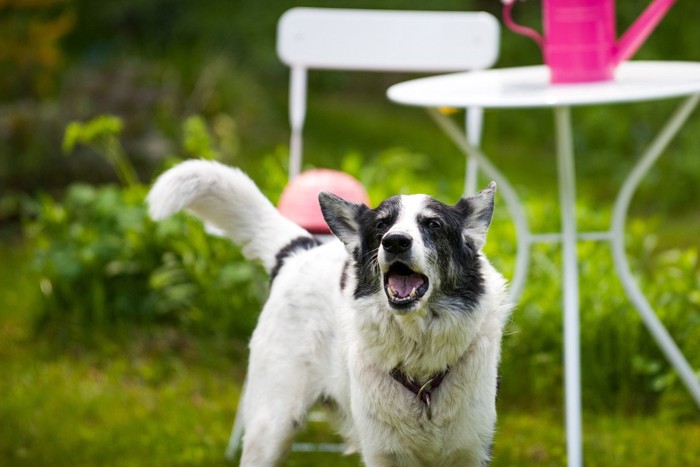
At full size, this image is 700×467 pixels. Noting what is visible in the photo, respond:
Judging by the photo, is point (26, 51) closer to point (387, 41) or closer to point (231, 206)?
point (387, 41)

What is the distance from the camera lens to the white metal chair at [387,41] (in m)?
4.55

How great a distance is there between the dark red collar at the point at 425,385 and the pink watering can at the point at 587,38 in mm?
1492

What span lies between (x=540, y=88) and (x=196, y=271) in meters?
2.10

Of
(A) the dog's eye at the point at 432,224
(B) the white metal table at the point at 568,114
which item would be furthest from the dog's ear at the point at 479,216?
(B) the white metal table at the point at 568,114

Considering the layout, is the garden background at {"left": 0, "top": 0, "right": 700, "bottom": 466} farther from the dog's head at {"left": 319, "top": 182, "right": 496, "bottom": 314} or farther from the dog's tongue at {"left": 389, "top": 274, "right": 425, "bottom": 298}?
the dog's tongue at {"left": 389, "top": 274, "right": 425, "bottom": 298}

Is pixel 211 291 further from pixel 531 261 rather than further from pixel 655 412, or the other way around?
pixel 655 412

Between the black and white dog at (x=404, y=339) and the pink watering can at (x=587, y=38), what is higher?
the pink watering can at (x=587, y=38)

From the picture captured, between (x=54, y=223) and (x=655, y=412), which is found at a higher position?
(x=54, y=223)

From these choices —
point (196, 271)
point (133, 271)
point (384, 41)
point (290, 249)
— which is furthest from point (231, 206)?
point (133, 271)

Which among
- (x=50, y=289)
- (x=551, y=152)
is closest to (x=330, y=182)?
(x=50, y=289)

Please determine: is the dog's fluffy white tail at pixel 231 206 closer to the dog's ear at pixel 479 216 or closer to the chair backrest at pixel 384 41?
the dog's ear at pixel 479 216

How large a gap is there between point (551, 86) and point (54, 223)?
2.96m

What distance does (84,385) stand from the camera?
500 centimetres

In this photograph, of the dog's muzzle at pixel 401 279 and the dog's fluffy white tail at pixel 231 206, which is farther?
the dog's fluffy white tail at pixel 231 206
